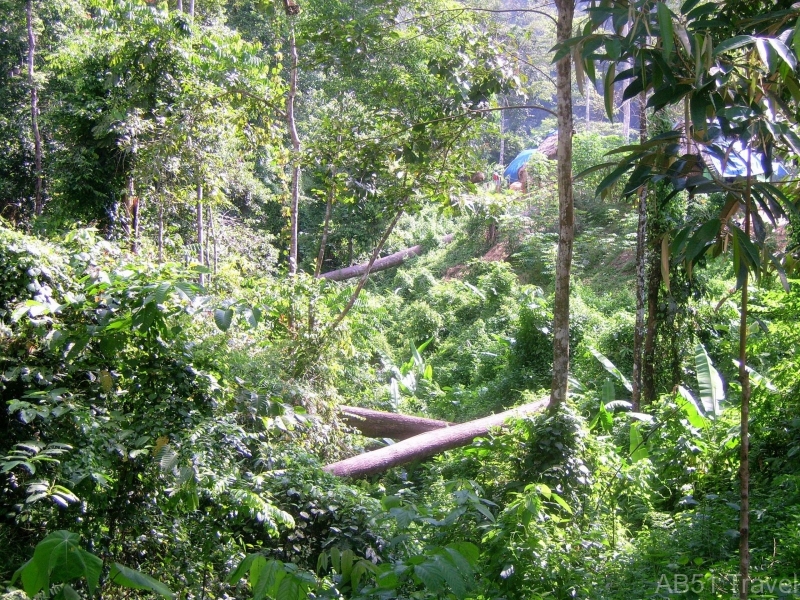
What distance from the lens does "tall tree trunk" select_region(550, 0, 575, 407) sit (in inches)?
190

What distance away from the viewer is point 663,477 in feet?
18.2

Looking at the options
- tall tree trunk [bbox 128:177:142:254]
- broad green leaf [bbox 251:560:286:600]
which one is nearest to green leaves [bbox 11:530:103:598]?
broad green leaf [bbox 251:560:286:600]

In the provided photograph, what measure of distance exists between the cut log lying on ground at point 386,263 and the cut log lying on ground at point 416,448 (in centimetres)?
882

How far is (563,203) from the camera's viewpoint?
196 inches

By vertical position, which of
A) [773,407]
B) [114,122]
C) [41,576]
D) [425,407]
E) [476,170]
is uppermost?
[114,122]

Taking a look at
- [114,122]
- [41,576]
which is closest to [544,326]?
[114,122]

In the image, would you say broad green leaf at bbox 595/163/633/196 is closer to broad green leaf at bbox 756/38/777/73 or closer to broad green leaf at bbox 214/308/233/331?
broad green leaf at bbox 756/38/777/73

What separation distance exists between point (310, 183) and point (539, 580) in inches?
601

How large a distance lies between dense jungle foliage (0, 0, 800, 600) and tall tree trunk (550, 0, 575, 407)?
0.18m

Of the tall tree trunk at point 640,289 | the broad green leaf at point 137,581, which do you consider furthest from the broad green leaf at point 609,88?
the tall tree trunk at point 640,289

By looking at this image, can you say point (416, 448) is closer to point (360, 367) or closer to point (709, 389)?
point (360, 367)

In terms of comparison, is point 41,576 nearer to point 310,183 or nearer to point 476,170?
point 476,170

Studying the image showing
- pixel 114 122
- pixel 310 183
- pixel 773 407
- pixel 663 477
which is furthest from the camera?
pixel 310 183

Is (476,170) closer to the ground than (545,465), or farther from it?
farther from it
